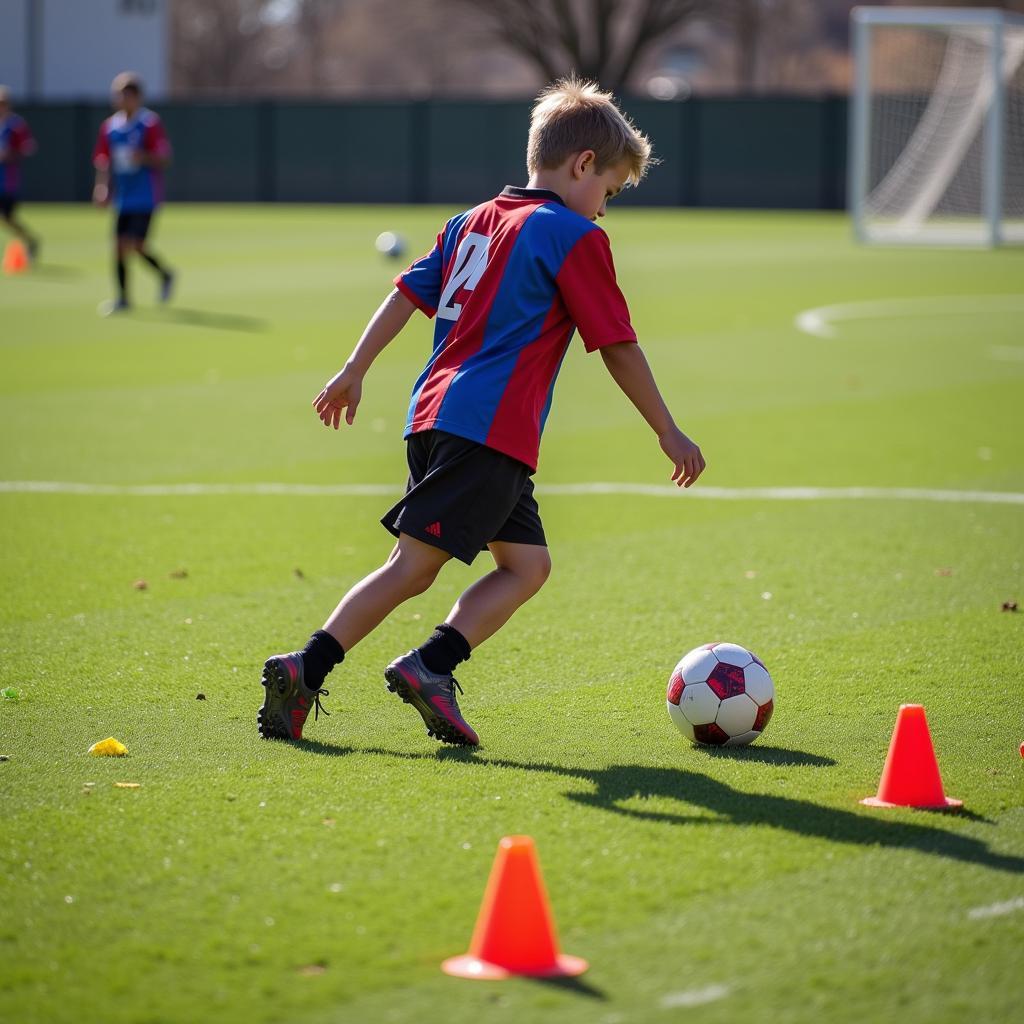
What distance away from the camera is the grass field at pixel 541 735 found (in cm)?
336

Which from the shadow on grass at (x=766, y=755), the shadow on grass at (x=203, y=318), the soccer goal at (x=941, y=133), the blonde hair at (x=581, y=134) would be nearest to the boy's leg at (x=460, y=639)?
the shadow on grass at (x=766, y=755)

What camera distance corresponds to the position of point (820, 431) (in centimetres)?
1145

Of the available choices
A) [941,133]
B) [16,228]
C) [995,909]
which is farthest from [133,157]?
[941,133]

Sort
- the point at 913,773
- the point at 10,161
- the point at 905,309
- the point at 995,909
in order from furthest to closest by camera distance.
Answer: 1. the point at 10,161
2. the point at 905,309
3. the point at 913,773
4. the point at 995,909

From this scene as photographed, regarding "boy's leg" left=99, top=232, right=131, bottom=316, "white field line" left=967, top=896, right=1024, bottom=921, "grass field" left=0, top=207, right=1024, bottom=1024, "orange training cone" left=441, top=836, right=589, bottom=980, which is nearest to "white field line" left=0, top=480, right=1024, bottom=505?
"grass field" left=0, top=207, right=1024, bottom=1024

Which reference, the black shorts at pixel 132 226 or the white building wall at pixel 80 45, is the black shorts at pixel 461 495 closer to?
the black shorts at pixel 132 226

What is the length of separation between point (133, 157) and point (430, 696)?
14.4 metres

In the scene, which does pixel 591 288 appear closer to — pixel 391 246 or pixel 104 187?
pixel 104 187

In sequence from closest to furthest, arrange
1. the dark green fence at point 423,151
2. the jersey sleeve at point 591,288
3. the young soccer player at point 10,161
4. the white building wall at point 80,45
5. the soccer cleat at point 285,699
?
the jersey sleeve at point 591,288
the soccer cleat at point 285,699
the young soccer player at point 10,161
the dark green fence at point 423,151
the white building wall at point 80,45

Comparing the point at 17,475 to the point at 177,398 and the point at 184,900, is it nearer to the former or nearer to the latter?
the point at 177,398

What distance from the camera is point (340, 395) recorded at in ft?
16.6

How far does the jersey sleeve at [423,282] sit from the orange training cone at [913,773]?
6.00ft

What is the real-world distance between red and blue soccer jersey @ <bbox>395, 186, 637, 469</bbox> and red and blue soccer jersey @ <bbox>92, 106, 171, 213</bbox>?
13951 millimetres

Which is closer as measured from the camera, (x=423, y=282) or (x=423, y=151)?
(x=423, y=282)
